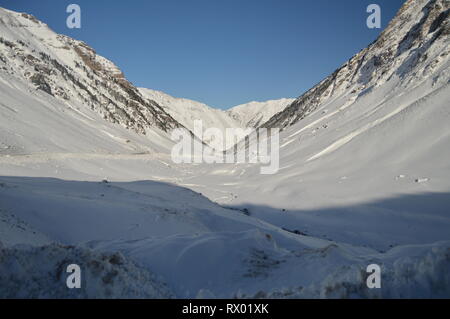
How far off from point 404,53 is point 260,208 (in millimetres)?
35728

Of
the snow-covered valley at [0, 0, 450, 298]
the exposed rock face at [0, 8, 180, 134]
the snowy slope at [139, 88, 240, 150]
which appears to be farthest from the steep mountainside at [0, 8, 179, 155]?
the snowy slope at [139, 88, 240, 150]

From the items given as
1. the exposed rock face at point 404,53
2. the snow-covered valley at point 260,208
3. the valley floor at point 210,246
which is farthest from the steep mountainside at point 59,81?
the exposed rock face at point 404,53

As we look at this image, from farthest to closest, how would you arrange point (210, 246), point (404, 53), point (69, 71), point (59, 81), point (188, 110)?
point (188, 110), point (69, 71), point (59, 81), point (404, 53), point (210, 246)

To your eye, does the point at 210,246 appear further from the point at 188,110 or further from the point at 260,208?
the point at 188,110

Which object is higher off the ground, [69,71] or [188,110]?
[188,110]

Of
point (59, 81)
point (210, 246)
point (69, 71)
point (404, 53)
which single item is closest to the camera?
point (210, 246)

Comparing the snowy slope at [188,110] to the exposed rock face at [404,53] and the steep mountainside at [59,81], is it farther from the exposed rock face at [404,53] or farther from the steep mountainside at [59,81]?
the exposed rock face at [404,53]

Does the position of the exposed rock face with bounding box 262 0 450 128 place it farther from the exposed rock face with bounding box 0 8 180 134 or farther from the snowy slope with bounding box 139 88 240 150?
the snowy slope with bounding box 139 88 240 150

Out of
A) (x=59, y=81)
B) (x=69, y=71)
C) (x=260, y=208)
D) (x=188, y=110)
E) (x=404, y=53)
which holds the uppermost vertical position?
(x=188, y=110)

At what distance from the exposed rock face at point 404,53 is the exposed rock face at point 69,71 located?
46.0 metres

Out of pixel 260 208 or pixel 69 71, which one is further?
pixel 69 71

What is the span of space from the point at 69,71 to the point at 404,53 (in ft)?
230

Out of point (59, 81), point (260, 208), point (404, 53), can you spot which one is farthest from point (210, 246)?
point (59, 81)

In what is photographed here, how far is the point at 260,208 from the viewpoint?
19.5m
